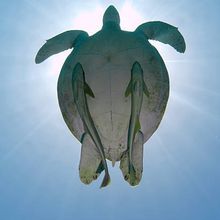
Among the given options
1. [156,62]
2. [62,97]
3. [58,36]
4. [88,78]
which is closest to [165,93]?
[156,62]

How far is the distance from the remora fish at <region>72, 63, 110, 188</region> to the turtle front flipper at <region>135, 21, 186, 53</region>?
163cm

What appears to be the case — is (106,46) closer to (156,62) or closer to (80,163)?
(156,62)

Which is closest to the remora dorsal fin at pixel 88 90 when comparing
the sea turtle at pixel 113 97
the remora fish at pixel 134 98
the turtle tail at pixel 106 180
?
the sea turtle at pixel 113 97

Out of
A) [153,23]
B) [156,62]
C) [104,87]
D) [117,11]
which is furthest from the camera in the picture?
[117,11]

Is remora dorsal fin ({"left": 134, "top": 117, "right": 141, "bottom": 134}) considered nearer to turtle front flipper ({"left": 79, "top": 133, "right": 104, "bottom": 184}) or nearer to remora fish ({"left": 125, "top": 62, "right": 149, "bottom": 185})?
remora fish ({"left": 125, "top": 62, "right": 149, "bottom": 185})

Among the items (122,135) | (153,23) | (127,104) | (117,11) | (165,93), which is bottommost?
(122,135)

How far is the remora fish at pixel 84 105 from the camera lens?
15.1ft

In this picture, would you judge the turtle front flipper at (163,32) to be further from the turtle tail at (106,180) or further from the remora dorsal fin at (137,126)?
the turtle tail at (106,180)

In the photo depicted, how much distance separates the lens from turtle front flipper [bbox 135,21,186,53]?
5.69 metres

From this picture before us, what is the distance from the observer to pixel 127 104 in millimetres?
4668

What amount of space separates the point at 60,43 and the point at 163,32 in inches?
69.8

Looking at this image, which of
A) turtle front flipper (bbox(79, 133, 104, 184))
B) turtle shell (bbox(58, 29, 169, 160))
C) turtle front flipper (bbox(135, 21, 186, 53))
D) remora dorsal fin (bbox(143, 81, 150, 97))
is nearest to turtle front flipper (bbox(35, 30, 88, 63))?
turtle shell (bbox(58, 29, 169, 160))

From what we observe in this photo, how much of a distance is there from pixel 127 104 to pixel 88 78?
0.65 meters

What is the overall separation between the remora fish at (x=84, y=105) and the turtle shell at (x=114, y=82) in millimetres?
80
